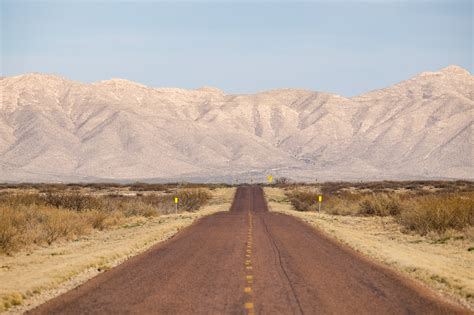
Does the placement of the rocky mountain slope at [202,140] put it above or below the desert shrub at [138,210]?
above

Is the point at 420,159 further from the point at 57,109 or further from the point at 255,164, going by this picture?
the point at 57,109

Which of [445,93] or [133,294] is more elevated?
[445,93]

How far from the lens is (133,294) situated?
11.6 m

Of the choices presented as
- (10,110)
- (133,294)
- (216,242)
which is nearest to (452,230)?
(216,242)

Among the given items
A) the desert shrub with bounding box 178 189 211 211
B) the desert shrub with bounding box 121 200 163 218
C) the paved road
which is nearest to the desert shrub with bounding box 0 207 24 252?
the paved road

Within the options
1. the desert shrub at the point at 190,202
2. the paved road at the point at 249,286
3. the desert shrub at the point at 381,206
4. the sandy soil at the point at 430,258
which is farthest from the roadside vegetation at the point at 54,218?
the desert shrub at the point at 381,206

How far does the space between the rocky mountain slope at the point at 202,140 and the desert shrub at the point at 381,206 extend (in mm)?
109633

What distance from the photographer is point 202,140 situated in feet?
579

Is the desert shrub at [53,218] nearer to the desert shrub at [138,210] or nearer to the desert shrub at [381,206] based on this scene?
the desert shrub at [138,210]

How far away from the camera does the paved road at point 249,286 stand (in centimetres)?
1041

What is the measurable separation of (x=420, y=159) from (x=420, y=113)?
84.1 ft

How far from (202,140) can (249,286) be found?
164654 millimetres

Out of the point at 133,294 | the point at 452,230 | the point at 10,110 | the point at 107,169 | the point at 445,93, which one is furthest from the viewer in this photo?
the point at 445,93

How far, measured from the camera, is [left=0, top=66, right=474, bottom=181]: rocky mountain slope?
15600cm
